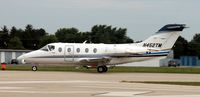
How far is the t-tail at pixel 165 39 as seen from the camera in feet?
133

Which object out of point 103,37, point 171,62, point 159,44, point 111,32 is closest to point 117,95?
point 159,44

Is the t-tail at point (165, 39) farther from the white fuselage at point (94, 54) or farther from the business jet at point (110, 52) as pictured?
the white fuselage at point (94, 54)

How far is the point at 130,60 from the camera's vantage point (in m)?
41.1

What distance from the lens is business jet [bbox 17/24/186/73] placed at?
133 feet

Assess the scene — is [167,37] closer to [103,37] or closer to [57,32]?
[103,37]

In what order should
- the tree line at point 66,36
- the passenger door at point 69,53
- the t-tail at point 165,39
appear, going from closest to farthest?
the t-tail at point 165,39 → the passenger door at point 69,53 → the tree line at point 66,36

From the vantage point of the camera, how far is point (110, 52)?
41.1 meters

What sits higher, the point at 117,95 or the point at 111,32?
the point at 111,32

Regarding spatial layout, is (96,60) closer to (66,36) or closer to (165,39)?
(165,39)

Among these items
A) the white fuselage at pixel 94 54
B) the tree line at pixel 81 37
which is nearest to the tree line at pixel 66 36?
the tree line at pixel 81 37

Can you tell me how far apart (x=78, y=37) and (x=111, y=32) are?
14.1m

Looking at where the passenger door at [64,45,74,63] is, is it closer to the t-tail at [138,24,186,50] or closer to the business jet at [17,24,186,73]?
the business jet at [17,24,186,73]

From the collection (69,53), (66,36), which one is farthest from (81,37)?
(69,53)

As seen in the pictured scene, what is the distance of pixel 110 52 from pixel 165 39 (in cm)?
453
